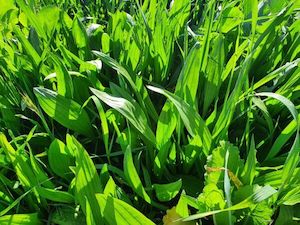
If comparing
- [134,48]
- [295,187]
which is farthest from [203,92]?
[295,187]

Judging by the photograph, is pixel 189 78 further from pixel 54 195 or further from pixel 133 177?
pixel 54 195

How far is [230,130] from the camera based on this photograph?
3.42ft

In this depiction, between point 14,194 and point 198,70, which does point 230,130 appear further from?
point 14,194

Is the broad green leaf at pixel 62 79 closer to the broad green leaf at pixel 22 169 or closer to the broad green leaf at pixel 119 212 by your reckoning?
the broad green leaf at pixel 22 169

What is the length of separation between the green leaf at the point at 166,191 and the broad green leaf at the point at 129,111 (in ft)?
0.32

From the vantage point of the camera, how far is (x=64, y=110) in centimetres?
104

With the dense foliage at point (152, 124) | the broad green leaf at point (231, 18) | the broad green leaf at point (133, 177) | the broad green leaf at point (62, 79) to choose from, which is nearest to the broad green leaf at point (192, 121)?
the dense foliage at point (152, 124)

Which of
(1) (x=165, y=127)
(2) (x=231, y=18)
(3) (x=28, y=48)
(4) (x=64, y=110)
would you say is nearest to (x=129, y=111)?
(1) (x=165, y=127)

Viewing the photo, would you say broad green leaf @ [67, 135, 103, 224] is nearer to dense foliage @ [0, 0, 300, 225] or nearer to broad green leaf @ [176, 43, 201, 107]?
dense foliage @ [0, 0, 300, 225]

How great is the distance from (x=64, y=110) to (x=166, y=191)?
30 centimetres

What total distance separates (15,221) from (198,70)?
45 centimetres

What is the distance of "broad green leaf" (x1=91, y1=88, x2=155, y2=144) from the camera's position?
3.00 feet

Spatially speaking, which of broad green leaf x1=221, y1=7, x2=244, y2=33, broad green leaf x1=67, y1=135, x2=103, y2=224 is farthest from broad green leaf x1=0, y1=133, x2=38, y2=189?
broad green leaf x1=221, y1=7, x2=244, y2=33

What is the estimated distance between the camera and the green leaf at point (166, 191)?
2.88 feet
